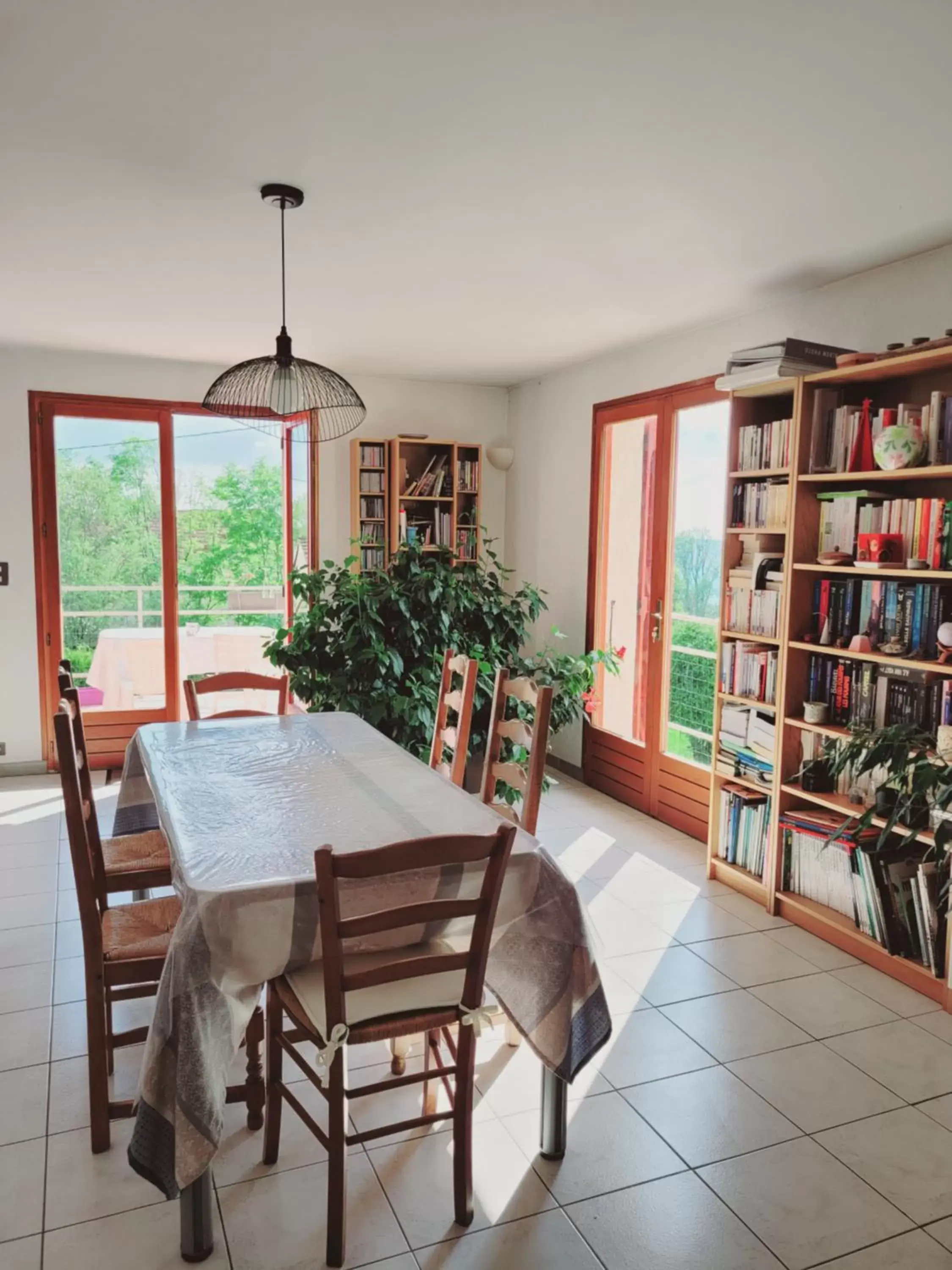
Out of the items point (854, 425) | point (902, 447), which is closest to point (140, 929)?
point (902, 447)

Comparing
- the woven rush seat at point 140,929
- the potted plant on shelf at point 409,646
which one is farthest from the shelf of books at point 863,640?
the woven rush seat at point 140,929

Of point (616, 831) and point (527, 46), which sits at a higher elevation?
point (527, 46)

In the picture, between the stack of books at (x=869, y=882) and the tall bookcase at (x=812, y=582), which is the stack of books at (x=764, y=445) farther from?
the stack of books at (x=869, y=882)

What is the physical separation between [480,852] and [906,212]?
241 cm

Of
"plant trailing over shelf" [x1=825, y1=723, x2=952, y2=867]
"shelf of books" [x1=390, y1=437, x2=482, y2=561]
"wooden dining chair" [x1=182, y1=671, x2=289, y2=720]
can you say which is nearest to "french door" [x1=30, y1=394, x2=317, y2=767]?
"shelf of books" [x1=390, y1=437, x2=482, y2=561]

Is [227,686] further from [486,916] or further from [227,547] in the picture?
[227,547]

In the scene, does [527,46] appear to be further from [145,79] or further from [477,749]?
[477,749]

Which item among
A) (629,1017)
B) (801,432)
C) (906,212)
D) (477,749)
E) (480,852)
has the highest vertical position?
(906,212)

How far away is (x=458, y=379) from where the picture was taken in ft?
19.4

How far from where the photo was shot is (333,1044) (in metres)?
1.75

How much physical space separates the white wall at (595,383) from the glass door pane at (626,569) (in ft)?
0.56

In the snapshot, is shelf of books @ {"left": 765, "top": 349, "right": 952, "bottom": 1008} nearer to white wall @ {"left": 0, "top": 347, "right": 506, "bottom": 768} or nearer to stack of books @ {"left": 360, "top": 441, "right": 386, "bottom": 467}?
stack of books @ {"left": 360, "top": 441, "right": 386, "bottom": 467}

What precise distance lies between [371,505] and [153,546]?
1371 millimetres

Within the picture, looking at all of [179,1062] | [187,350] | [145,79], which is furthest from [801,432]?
[187,350]
